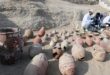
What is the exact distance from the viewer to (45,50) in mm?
6375

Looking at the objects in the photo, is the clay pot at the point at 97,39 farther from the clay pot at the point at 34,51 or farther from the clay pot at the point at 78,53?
the clay pot at the point at 34,51

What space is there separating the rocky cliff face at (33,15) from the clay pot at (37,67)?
2775 millimetres

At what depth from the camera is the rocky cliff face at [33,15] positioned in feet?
26.2

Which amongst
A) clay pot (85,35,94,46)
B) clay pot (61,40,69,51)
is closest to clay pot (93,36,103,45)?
clay pot (85,35,94,46)

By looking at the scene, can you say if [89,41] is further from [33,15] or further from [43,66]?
[33,15]

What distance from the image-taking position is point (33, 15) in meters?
8.32

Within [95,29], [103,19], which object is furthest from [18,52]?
[103,19]

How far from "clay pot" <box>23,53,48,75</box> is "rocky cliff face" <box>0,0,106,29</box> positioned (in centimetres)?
277

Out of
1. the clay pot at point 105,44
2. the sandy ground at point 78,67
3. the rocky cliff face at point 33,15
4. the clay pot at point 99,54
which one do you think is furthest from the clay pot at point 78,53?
the rocky cliff face at point 33,15

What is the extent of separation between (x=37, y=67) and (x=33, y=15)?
352cm

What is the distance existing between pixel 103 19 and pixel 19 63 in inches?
142

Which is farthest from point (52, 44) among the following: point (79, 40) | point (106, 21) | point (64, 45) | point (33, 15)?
point (106, 21)

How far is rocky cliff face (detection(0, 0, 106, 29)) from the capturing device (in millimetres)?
8000

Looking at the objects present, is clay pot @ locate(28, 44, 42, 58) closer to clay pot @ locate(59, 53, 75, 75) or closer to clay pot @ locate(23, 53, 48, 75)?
clay pot @ locate(23, 53, 48, 75)
